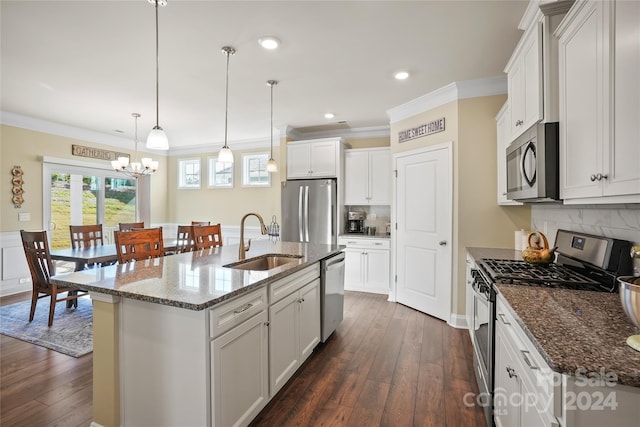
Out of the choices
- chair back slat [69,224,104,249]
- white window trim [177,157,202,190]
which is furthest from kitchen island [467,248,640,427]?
white window trim [177,157,202,190]

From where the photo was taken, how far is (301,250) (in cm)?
300

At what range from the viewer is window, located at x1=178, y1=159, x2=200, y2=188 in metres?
6.82

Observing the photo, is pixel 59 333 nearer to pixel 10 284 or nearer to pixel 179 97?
pixel 10 284

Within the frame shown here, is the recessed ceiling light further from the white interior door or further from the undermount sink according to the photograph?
the white interior door

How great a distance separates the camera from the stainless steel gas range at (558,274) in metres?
1.61

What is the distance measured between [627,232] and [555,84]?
91cm

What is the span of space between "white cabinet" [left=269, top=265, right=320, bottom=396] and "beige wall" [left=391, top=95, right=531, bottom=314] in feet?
5.90

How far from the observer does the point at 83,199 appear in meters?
5.47

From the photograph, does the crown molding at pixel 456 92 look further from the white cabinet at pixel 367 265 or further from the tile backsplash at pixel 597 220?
the white cabinet at pixel 367 265

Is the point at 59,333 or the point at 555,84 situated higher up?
the point at 555,84

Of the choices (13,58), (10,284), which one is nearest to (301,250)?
(13,58)

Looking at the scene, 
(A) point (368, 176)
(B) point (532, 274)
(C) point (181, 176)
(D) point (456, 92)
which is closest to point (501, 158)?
(D) point (456, 92)

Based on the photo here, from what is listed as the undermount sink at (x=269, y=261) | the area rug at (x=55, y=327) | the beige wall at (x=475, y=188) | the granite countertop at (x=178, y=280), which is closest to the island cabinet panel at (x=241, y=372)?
the granite countertop at (x=178, y=280)

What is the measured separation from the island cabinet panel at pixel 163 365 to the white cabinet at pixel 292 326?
558 mm
